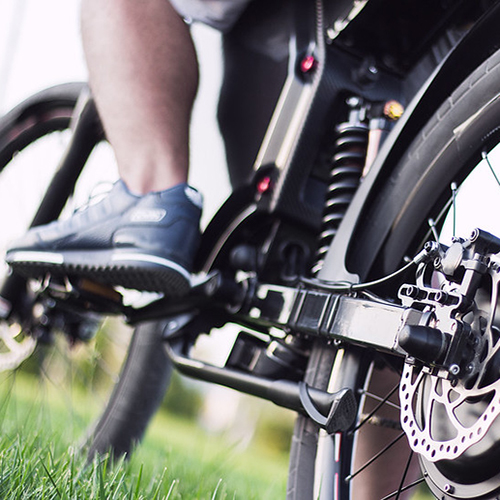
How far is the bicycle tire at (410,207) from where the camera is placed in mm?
902

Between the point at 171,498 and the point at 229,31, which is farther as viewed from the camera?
the point at 229,31

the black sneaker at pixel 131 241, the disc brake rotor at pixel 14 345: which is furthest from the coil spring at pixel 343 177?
the disc brake rotor at pixel 14 345

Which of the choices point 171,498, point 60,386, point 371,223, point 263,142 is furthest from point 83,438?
point 371,223

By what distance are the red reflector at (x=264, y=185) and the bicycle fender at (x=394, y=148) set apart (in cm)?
26

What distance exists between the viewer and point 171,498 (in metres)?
1.09

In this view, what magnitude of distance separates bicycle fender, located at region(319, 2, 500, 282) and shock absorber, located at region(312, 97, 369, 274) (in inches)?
3.8

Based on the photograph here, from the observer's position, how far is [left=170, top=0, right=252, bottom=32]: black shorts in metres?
1.35

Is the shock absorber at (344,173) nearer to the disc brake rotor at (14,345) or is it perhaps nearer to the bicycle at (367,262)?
the bicycle at (367,262)

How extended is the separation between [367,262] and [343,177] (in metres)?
0.21

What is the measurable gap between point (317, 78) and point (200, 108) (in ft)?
1.16

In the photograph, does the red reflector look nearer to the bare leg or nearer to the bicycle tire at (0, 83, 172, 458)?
the bare leg

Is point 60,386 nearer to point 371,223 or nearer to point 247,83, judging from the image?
point 247,83

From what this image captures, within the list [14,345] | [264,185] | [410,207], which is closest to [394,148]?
[410,207]

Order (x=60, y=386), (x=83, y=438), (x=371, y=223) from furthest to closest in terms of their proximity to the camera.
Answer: (x=60, y=386), (x=83, y=438), (x=371, y=223)
